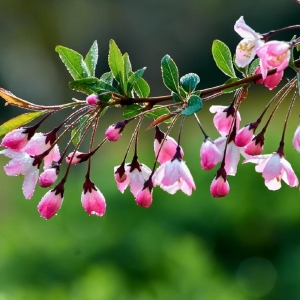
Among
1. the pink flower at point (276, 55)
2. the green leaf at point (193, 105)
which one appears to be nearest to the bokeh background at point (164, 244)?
the green leaf at point (193, 105)

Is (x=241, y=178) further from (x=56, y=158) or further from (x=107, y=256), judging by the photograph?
(x=56, y=158)

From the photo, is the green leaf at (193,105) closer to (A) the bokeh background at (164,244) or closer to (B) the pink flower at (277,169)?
(B) the pink flower at (277,169)

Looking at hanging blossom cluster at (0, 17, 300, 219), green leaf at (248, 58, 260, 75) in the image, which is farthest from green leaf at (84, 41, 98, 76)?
green leaf at (248, 58, 260, 75)

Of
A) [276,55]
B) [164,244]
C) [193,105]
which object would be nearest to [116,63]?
[193,105]

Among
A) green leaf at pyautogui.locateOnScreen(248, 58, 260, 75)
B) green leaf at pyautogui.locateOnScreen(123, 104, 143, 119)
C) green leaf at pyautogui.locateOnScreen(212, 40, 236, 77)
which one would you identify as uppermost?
green leaf at pyautogui.locateOnScreen(123, 104, 143, 119)

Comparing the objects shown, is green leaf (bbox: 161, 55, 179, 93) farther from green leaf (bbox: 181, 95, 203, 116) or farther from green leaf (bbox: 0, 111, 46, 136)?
green leaf (bbox: 0, 111, 46, 136)

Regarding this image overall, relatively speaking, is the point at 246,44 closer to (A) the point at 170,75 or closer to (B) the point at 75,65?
(A) the point at 170,75

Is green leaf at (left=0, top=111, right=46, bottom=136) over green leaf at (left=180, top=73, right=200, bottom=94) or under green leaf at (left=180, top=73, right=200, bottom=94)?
over
